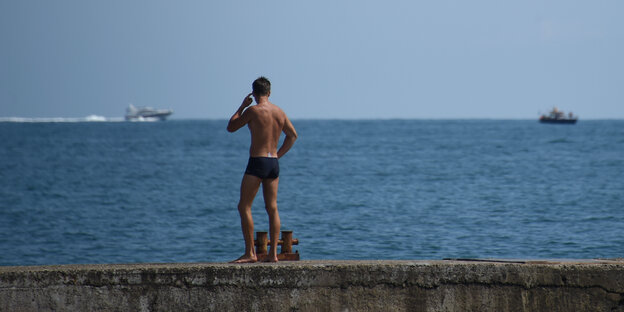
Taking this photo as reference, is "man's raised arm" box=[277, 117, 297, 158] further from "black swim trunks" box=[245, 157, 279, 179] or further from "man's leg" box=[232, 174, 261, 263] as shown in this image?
"man's leg" box=[232, 174, 261, 263]

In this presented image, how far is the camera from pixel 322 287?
A: 5.95 metres

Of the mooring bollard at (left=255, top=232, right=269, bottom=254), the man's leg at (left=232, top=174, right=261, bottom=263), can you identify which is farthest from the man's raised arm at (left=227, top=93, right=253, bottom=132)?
the mooring bollard at (left=255, top=232, right=269, bottom=254)

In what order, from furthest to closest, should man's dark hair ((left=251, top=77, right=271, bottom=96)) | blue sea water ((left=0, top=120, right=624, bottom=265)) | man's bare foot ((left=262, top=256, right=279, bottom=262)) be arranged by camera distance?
blue sea water ((left=0, top=120, right=624, bottom=265)), man's dark hair ((left=251, top=77, right=271, bottom=96)), man's bare foot ((left=262, top=256, right=279, bottom=262))

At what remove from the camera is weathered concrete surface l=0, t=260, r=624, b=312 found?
5754mm

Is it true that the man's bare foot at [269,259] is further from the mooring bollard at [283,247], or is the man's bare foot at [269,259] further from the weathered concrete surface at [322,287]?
the weathered concrete surface at [322,287]

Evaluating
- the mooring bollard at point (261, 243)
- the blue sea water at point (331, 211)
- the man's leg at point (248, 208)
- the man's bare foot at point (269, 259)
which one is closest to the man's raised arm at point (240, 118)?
the man's leg at point (248, 208)

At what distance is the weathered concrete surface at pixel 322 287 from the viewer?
18.9 feet

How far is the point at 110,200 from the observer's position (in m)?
37.1

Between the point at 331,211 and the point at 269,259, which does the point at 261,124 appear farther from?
the point at 331,211

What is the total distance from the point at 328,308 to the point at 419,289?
0.69 m

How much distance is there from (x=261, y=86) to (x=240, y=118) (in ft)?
1.06

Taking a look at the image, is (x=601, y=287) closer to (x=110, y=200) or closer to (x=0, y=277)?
(x=0, y=277)

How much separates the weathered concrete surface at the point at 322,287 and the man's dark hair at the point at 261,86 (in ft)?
4.98

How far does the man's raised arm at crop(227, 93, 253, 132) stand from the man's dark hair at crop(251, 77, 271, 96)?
0.08 metres
